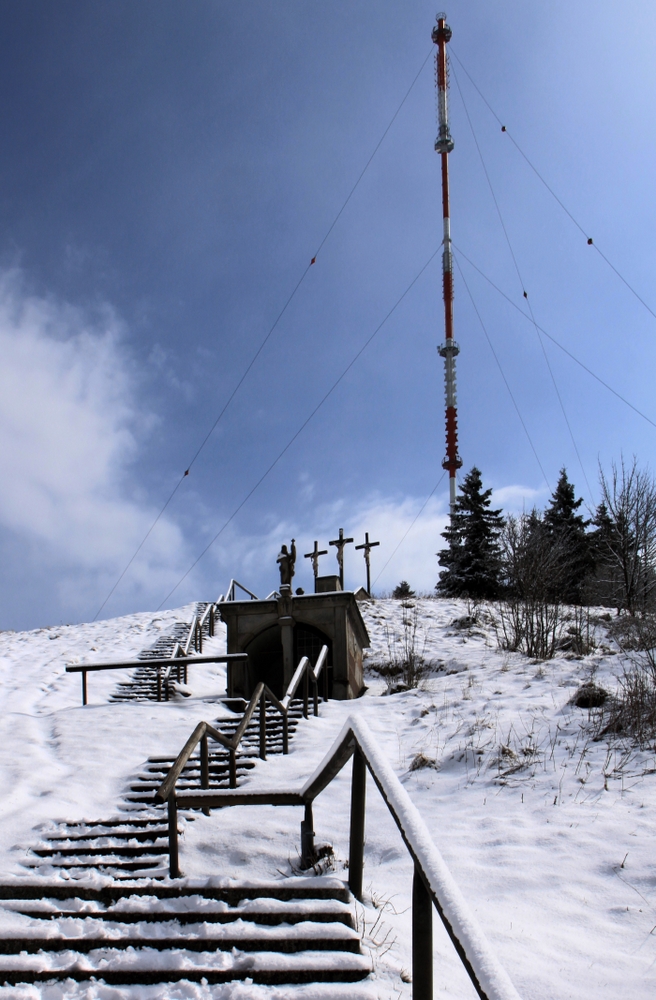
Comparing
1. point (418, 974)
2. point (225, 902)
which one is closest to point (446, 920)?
point (418, 974)

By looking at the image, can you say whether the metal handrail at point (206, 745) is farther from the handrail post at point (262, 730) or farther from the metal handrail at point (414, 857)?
the metal handrail at point (414, 857)

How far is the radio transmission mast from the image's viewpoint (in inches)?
1523

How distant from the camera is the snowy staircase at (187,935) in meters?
3.41

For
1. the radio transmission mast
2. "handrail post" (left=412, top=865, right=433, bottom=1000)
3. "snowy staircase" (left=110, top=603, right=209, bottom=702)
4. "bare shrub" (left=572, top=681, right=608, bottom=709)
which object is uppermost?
the radio transmission mast

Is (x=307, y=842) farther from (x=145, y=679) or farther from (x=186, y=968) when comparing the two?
(x=145, y=679)

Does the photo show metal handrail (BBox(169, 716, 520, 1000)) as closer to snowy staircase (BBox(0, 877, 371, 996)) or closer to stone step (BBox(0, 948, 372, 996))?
snowy staircase (BBox(0, 877, 371, 996))

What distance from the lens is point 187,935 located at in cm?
375

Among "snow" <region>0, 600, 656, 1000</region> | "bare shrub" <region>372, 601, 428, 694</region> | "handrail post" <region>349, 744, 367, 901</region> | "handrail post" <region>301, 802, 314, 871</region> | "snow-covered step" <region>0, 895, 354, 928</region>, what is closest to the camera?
"snow" <region>0, 600, 656, 1000</region>

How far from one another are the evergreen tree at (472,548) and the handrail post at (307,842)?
1088 inches

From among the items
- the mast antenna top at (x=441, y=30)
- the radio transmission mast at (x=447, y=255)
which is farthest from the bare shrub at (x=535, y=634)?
the mast antenna top at (x=441, y=30)

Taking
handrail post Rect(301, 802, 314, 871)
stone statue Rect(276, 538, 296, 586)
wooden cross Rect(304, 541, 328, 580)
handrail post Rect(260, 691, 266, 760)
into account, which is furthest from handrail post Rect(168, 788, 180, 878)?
wooden cross Rect(304, 541, 328, 580)

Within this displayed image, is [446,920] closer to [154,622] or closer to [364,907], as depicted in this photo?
[364,907]

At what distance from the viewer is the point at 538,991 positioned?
3.36 meters

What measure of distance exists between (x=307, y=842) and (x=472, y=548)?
30220mm
